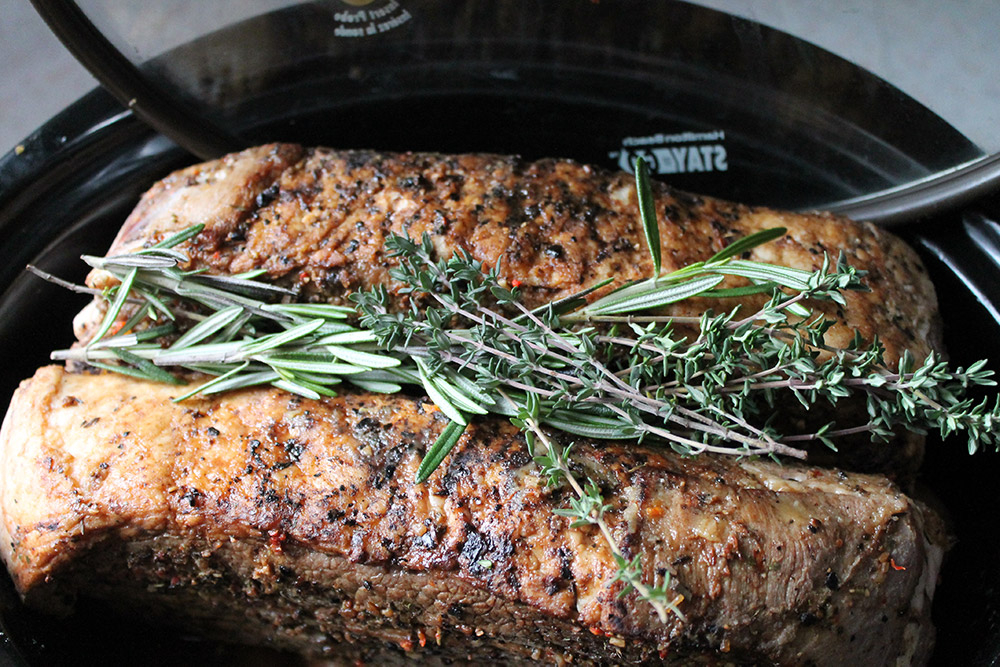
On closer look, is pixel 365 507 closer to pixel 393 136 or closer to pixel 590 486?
pixel 590 486

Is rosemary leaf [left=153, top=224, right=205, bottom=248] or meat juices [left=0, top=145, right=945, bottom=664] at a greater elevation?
rosemary leaf [left=153, top=224, right=205, bottom=248]

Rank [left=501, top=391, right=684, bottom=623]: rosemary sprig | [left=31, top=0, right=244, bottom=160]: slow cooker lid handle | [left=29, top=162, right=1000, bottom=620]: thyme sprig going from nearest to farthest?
[left=501, top=391, right=684, bottom=623]: rosemary sprig < [left=29, top=162, right=1000, bottom=620]: thyme sprig < [left=31, top=0, right=244, bottom=160]: slow cooker lid handle

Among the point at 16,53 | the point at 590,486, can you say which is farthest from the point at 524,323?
the point at 16,53

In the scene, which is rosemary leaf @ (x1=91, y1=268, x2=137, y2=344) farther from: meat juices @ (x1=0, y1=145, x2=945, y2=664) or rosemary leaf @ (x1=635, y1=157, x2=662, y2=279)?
rosemary leaf @ (x1=635, y1=157, x2=662, y2=279)

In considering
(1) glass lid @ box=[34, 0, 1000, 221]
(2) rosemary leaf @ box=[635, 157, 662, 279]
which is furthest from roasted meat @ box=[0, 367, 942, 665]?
(1) glass lid @ box=[34, 0, 1000, 221]

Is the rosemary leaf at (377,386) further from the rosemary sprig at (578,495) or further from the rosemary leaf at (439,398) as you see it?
the rosemary sprig at (578,495)

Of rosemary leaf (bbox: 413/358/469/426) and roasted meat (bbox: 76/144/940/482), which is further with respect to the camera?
roasted meat (bbox: 76/144/940/482)
